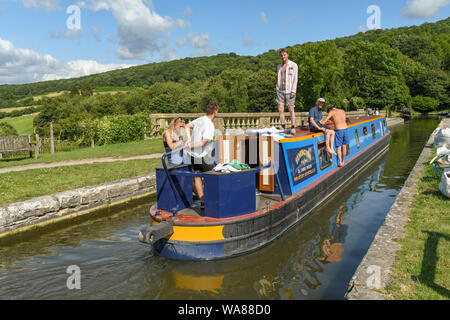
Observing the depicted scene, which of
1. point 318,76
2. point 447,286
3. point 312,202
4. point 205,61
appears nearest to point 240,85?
point 318,76

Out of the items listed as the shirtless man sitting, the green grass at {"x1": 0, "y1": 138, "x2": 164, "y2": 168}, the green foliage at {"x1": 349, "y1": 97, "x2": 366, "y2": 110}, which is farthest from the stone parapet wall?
the green foliage at {"x1": 349, "y1": 97, "x2": 366, "y2": 110}

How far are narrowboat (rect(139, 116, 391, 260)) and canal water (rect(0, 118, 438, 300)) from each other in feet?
0.72

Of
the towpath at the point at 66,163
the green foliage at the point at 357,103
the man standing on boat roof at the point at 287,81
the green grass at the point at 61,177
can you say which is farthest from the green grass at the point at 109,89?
the man standing on boat roof at the point at 287,81

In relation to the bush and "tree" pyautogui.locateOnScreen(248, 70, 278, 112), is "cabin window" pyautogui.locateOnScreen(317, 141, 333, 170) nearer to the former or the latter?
the bush

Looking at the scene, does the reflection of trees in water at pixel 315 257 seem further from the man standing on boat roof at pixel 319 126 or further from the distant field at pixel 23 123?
the distant field at pixel 23 123

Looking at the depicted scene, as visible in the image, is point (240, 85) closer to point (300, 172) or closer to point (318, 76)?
point (318, 76)

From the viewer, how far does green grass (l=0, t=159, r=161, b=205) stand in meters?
7.14

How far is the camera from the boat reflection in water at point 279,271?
4.11 metres

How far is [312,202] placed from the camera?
713 centimetres

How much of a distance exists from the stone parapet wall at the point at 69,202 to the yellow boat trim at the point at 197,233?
10.5 feet

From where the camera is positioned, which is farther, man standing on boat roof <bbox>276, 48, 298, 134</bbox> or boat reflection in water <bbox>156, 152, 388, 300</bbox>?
man standing on boat roof <bbox>276, 48, 298, 134</bbox>

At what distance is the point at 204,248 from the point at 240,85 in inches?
2293

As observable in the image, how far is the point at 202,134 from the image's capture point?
200 inches

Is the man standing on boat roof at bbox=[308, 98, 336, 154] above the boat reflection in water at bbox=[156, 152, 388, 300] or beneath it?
above
